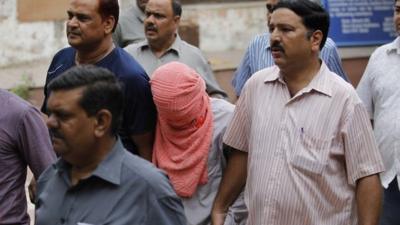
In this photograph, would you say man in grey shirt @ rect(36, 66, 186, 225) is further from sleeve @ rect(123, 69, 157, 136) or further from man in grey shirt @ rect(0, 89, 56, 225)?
sleeve @ rect(123, 69, 157, 136)

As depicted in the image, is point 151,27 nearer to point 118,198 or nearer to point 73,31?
point 73,31

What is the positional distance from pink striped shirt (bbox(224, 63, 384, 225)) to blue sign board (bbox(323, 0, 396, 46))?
18.5 feet

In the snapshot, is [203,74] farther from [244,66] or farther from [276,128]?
[276,128]

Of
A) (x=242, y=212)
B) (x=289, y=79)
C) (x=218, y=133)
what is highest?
(x=289, y=79)

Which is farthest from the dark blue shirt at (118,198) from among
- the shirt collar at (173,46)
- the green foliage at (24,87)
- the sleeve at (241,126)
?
the green foliage at (24,87)

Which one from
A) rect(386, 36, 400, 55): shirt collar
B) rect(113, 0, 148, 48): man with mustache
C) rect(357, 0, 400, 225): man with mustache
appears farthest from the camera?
rect(113, 0, 148, 48): man with mustache

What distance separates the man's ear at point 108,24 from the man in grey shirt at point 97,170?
4.92 ft

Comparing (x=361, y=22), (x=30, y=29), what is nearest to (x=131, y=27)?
(x=30, y=29)

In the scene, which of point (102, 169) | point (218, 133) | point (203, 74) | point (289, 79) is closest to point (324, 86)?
point (289, 79)

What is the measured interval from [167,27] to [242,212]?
6.22ft

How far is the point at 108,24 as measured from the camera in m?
5.12

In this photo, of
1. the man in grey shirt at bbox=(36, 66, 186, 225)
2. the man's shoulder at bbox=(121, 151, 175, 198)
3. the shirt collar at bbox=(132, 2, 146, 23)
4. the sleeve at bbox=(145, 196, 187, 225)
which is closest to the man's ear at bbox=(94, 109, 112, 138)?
the man in grey shirt at bbox=(36, 66, 186, 225)

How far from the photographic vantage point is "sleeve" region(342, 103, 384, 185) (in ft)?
14.7

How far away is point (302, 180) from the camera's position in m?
4.49
